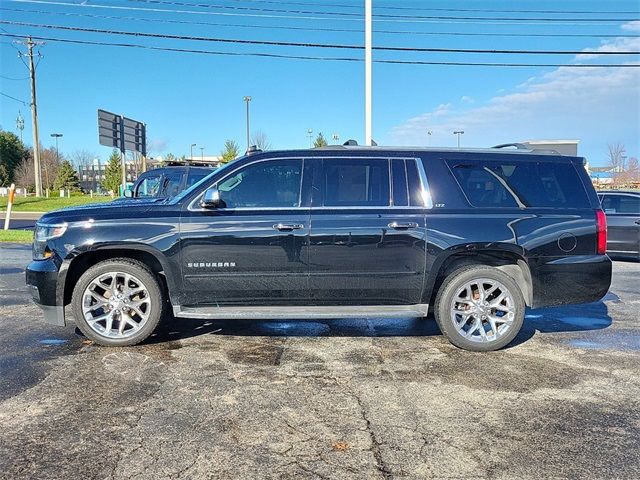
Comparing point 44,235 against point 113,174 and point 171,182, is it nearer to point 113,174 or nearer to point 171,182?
point 171,182

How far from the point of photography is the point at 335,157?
4945 millimetres

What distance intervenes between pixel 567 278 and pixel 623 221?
6660mm

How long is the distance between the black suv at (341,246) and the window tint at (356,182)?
14 millimetres

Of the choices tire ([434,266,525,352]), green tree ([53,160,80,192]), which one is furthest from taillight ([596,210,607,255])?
green tree ([53,160,80,192])

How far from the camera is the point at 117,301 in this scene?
4.84 metres

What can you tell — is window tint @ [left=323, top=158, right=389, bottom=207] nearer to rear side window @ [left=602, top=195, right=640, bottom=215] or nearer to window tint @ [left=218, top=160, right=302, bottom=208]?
window tint @ [left=218, top=160, right=302, bottom=208]

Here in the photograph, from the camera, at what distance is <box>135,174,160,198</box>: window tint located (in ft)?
38.6

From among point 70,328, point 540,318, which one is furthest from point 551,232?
point 70,328

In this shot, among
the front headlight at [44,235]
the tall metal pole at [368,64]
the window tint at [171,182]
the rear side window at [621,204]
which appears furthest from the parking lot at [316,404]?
the tall metal pole at [368,64]

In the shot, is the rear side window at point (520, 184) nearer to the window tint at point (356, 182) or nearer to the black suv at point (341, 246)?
the black suv at point (341, 246)

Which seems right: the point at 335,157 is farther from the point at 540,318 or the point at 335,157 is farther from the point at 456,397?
the point at 540,318

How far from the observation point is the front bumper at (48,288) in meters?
4.74

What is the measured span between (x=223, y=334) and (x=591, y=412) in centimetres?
348

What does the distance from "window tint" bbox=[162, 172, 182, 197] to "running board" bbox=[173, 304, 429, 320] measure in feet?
23.1
